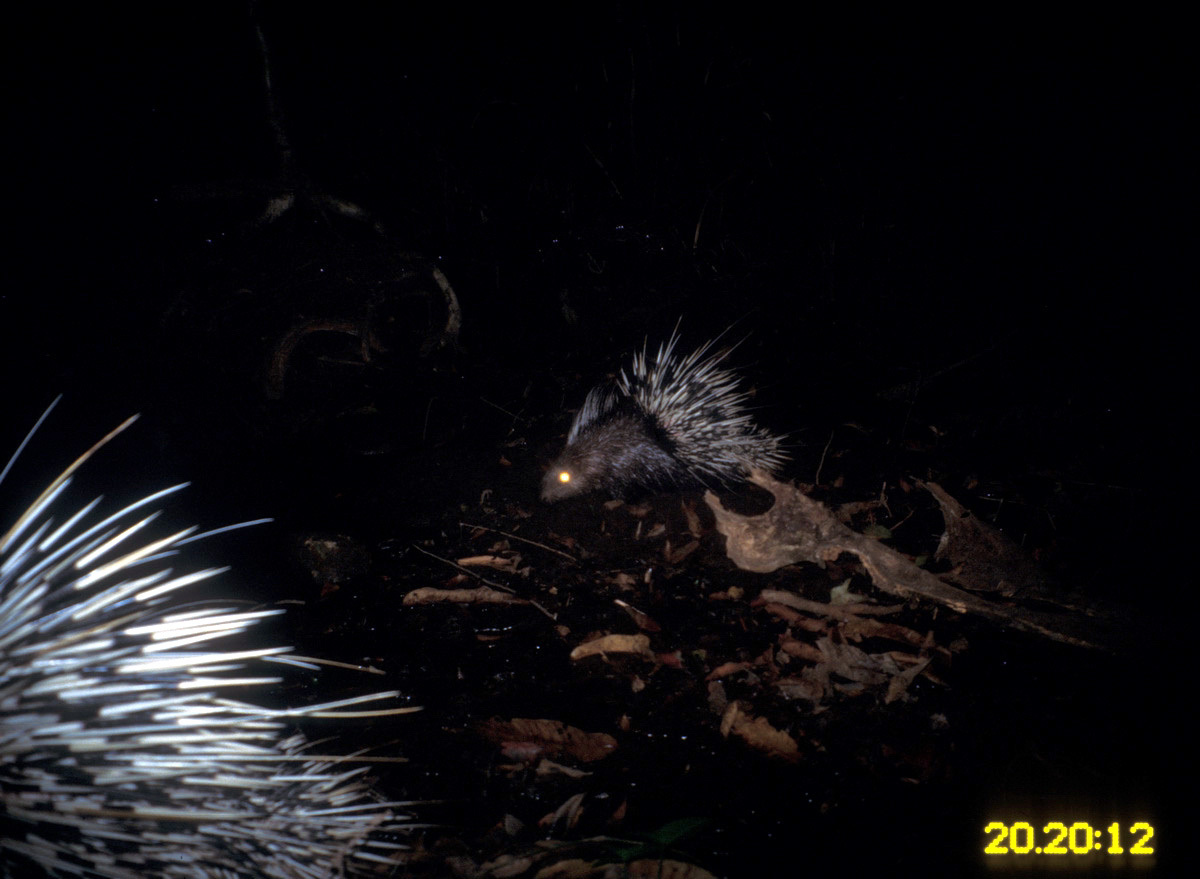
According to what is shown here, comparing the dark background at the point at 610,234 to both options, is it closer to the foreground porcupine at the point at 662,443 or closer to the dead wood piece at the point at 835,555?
the foreground porcupine at the point at 662,443

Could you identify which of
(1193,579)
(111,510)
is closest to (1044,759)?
(1193,579)

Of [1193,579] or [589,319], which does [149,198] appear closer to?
[589,319]

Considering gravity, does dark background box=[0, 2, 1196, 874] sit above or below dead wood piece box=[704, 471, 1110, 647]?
above
